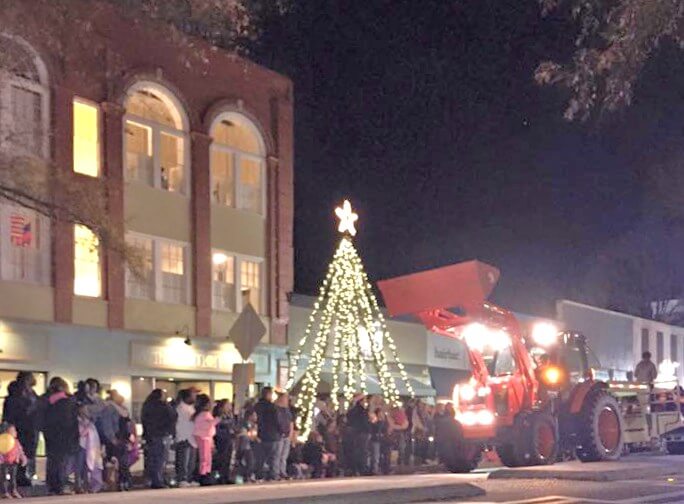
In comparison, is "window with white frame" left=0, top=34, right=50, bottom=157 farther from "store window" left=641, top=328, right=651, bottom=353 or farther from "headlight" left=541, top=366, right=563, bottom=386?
"store window" left=641, top=328, right=651, bottom=353

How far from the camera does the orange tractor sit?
1992 cm

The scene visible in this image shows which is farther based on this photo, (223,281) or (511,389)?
(223,281)

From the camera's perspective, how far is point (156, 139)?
27766mm

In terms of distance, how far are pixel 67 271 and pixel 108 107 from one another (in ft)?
12.4

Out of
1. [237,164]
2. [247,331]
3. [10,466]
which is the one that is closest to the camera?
[10,466]

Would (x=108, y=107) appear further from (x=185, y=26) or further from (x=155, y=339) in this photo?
(x=185, y=26)

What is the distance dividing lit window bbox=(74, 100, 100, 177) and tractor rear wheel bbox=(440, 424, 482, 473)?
985 cm

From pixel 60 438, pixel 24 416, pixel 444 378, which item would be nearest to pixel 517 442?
pixel 60 438

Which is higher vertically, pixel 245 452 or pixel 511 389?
pixel 511 389

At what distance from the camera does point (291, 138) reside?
31766 millimetres

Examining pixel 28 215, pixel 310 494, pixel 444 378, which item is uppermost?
pixel 28 215

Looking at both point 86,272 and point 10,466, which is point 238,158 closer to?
point 86,272

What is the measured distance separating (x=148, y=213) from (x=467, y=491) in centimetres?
1329

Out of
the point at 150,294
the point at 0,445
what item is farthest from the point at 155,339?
the point at 0,445
